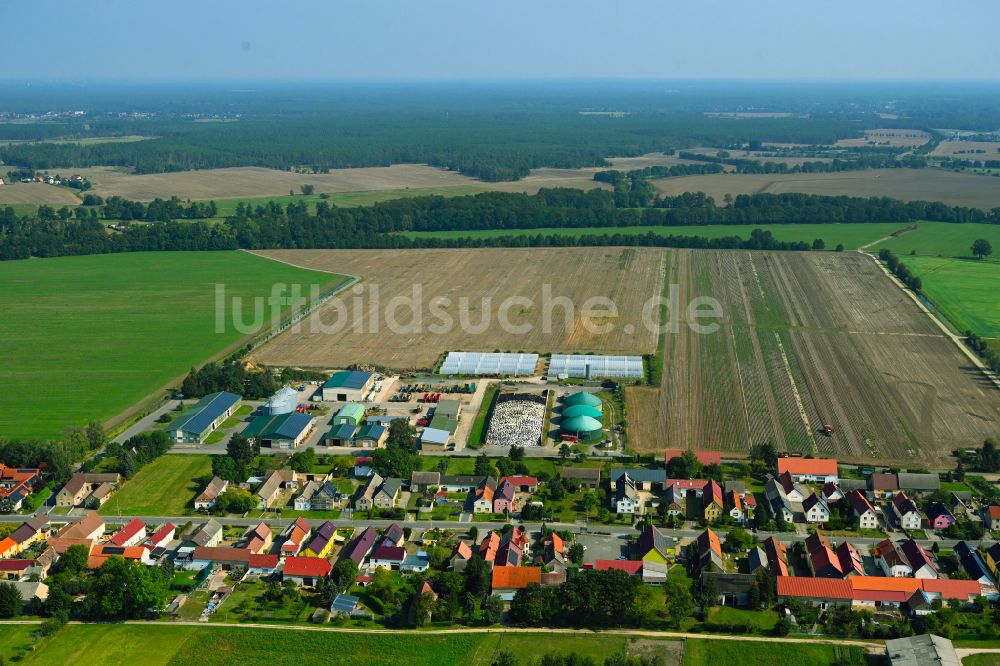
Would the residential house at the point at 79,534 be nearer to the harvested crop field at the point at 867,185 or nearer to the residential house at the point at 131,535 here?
the residential house at the point at 131,535

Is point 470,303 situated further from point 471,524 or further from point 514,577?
point 514,577

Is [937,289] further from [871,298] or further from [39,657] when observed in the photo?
[39,657]

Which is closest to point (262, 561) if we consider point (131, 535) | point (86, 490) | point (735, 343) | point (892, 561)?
point (131, 535)

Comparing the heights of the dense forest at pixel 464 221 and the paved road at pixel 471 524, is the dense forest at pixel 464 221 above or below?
above

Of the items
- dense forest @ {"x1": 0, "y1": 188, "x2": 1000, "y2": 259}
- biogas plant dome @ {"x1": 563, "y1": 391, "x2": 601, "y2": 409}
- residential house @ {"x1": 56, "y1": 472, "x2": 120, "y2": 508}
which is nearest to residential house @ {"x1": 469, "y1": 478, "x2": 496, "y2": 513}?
biogas plant dome @ {"x1": 563, "y1": 391, "x2": 601, "y2": 409}

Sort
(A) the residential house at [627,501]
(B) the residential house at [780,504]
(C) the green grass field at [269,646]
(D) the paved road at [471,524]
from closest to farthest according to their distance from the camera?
(C) the green grass field at [269,646], (D) the paved road at [471,524], (B) the residential house at [780,504], (A) the residential house at [627,501]

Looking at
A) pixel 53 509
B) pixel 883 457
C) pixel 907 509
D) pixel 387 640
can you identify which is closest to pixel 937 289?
pixel 883 457

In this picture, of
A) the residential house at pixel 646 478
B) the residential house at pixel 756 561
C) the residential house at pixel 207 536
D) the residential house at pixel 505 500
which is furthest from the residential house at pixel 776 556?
the residential house at pixel 207 536
